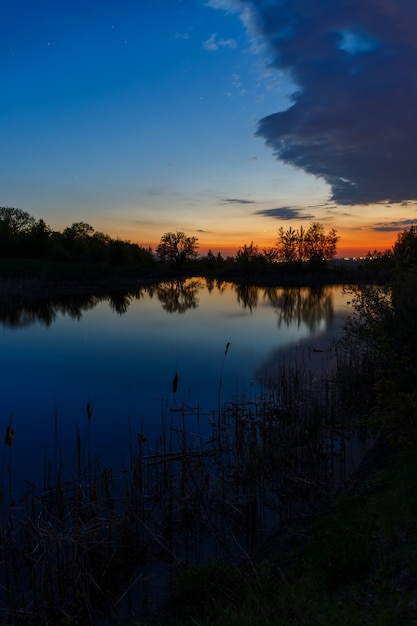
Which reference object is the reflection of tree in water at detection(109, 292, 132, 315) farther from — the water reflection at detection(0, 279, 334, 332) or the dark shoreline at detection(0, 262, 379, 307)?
the dark shoreline at detection(0, 262, 379, 307)

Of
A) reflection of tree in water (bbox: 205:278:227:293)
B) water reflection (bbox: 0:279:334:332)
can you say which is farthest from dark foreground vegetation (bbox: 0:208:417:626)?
reflection of tree in water (bbox: 205:278:227:293)

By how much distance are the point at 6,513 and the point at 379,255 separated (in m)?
14.2

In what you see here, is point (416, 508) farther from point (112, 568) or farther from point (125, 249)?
point (125, 249)

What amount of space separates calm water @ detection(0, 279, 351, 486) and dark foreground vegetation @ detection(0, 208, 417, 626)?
171 centimetres

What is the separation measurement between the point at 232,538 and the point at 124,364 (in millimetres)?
15573

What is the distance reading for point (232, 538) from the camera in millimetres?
7055

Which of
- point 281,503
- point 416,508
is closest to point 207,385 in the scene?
point 281,503

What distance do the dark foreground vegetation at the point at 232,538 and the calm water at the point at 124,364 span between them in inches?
67.3

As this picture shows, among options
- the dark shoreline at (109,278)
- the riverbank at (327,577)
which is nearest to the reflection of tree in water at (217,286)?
the dark shoreline at (109,278)

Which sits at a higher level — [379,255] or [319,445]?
[379,255]

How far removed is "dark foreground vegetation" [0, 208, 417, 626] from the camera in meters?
4.85

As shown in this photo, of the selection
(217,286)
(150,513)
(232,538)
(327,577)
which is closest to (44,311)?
(150,513)

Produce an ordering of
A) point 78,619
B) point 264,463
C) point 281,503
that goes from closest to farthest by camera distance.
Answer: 1. point 78,619
2. point 281,503
3. point 264,463

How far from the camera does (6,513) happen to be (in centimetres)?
757
